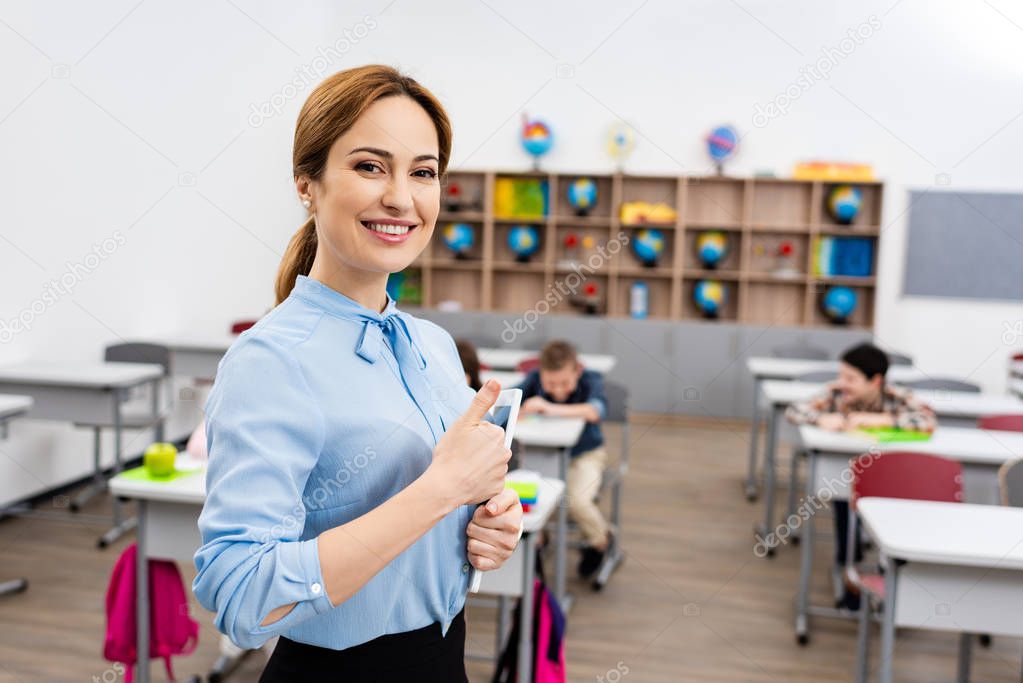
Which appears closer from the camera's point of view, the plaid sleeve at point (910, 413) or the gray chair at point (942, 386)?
the plaid sleeve at point (910, 413)

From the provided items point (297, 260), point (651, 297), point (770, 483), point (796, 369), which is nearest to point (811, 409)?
point (770, 483)

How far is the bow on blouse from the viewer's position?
94cm

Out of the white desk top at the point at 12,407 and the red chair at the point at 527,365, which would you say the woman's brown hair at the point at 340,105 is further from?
the red chair at the point at 527,365

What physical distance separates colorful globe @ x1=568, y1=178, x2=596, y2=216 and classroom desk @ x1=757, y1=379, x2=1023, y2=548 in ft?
9.84

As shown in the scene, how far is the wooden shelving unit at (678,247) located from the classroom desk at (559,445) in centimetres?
403

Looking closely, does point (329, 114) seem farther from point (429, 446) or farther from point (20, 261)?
point (20, 261)

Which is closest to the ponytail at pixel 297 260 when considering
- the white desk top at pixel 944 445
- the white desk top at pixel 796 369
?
the white desk top at pixel 944 445

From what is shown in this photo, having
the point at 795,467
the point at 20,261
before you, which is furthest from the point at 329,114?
the point at 20,261

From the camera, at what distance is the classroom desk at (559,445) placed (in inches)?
127

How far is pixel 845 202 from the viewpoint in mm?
7141

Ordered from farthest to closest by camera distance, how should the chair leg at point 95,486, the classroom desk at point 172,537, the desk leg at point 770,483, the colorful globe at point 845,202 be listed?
1. the colorful globe at point 845,202
2. the chair leg at point 95,486
3. the desk leg at point 770,483
4. the classroom desk at point 172,537

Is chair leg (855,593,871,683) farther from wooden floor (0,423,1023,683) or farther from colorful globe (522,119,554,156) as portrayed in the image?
colorful globe (522,119,554,156)

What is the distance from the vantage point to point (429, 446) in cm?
93

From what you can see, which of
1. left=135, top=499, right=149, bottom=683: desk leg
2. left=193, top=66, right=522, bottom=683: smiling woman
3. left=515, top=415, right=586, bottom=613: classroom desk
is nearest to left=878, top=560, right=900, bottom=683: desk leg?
left=515, top=415, right=586, bottom=613: classroom desk
